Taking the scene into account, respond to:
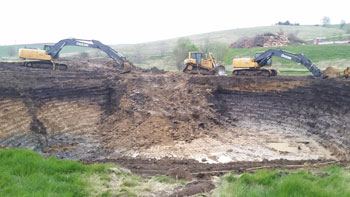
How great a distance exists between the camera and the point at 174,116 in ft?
51.9

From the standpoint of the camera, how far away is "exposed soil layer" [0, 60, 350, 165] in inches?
493

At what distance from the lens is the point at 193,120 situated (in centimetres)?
1580

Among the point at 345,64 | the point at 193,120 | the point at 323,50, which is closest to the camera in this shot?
the point at 193,120

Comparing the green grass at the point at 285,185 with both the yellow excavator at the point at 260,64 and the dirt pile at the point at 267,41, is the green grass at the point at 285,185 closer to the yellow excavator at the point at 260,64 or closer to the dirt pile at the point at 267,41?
the yellow excavator at the point at 260,64

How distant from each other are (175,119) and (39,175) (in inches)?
401

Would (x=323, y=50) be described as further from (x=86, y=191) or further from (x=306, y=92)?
(x=86, y=191)

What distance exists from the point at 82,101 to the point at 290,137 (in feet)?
38.4

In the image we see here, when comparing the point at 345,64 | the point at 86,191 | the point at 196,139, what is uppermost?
the point at 345,64

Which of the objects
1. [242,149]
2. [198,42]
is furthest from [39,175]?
[198,42]

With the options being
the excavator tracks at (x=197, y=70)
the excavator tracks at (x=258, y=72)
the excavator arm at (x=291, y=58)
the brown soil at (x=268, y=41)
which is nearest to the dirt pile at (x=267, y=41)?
the brown soil at (x=268, y=41)

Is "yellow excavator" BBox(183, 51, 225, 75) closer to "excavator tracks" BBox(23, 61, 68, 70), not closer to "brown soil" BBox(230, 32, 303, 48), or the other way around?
"excavator tracks" BBox(23, 61, 68, 70)

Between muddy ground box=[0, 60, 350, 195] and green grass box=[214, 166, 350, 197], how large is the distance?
2.24 meters

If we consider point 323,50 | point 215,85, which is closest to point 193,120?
point 215,85

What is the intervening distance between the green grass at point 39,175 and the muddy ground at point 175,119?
2.59 meters
